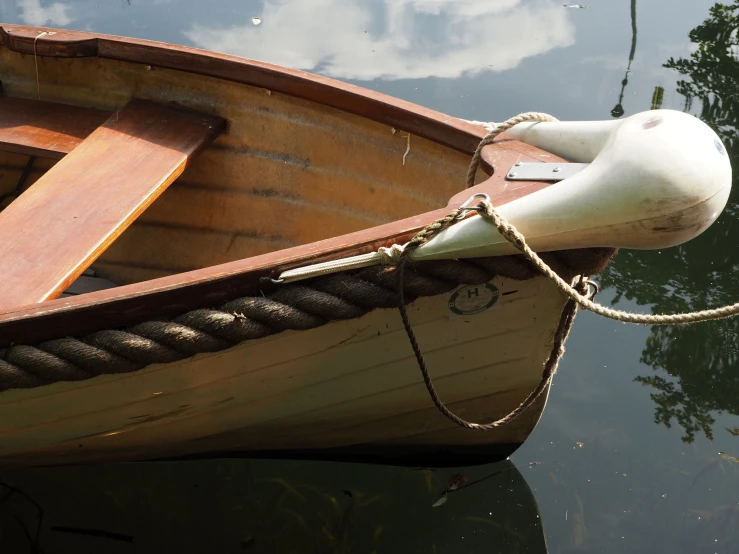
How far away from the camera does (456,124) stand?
8.11 feet

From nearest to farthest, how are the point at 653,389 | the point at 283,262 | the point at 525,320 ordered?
the point at 283,262
the point at 525,320
the point at 653,389

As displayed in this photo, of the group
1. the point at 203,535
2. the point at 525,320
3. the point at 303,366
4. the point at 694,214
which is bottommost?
the point at 203,535

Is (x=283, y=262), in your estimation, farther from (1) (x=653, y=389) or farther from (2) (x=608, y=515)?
(1) (x=653, y=389)

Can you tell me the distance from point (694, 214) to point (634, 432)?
4.24ft

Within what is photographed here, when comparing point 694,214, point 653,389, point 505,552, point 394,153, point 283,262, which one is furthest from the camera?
point 653,389

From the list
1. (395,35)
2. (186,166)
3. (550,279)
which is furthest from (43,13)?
(550,279)

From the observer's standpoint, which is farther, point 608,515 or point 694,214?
point 608,515

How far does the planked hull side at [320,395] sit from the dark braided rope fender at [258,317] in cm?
11

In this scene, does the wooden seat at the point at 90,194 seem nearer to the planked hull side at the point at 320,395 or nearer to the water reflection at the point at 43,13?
the planked hull side at the point at 320,395

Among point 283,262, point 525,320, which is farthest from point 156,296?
point 525,320

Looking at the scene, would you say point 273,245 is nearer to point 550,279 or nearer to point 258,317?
point 258,317

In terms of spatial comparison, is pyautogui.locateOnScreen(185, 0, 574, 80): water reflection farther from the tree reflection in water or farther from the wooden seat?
the wooden seat

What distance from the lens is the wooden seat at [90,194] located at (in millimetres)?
2215

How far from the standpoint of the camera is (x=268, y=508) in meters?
2.52
